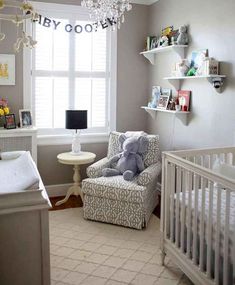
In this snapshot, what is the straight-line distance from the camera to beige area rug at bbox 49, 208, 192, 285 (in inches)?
94.8

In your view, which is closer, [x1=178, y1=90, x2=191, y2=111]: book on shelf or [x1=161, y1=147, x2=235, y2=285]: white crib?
[x1=161, y1=147, x2=235, y2=285]: white crib

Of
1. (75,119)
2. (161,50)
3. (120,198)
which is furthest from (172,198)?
(161,50)

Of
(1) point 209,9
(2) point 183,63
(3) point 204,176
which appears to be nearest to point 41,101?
(2) point 183,63

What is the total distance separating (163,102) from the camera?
401 cm

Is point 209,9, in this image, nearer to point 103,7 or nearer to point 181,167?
point 103,7

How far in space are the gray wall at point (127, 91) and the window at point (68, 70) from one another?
130mm

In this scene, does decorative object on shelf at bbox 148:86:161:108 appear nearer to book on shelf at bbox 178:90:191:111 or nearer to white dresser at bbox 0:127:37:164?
book on shelf at bbox 178:90:191:111

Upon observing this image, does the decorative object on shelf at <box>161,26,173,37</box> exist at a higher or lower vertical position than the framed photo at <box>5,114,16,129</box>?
higher

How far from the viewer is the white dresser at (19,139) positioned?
11.9 feet

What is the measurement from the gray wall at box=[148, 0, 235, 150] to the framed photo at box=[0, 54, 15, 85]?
70.2 inches

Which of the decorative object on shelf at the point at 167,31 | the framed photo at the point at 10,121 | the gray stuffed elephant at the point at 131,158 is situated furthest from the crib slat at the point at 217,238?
the framed photo at the point at 10,121

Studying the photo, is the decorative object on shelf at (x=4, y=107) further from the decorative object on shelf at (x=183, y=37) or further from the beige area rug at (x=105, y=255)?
the decorative object on shelf at (x=183, y=37)

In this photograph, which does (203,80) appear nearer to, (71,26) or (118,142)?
(118,142)

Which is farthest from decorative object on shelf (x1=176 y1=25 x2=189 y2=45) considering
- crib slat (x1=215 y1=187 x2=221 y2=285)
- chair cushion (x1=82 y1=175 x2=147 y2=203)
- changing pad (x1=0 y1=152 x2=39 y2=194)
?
crib slat (x1=215 y1=187 x2=221 y2=285)
